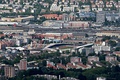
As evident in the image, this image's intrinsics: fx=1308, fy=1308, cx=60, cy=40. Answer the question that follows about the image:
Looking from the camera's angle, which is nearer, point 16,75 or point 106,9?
point 16,75

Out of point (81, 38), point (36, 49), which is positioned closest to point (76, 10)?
point (81, 38)

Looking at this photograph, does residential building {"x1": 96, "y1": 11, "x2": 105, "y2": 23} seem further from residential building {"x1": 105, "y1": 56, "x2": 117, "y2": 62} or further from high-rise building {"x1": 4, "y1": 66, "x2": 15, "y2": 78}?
high-rise building {"x1": 4, "y1": 66, "x2": 15, "y2": 78}

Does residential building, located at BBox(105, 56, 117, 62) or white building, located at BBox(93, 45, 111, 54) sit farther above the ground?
residential building, located at BBox(105, 56, 117, 62)

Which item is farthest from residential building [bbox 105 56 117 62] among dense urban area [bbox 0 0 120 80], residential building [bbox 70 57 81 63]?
residential building [bbox 70 57 81 63]

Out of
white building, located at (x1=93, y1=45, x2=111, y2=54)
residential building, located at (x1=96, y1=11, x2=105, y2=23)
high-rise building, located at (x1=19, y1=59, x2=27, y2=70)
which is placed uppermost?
high-rise building, located at (x1=19, y1=59, x2=27, y2=70)

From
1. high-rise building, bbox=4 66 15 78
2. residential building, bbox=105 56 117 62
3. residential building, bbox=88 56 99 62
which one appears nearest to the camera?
high-rise building, bbox=4 66 15 78

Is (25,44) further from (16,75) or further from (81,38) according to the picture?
(16,75)

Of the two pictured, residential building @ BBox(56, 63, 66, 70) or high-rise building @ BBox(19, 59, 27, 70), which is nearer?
high-rise building @ BBox(19, 59, 27, 70)

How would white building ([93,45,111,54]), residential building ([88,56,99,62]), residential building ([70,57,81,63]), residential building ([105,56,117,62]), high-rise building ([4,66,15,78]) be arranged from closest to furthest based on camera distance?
1. high-rise building ([4,66,15,78])
2. residential building ([70,57,81,63])
3. residential building ([88,56,99,62])
4. residential building ([105,56,117,62])
5. white building ([93,45,111,54])
